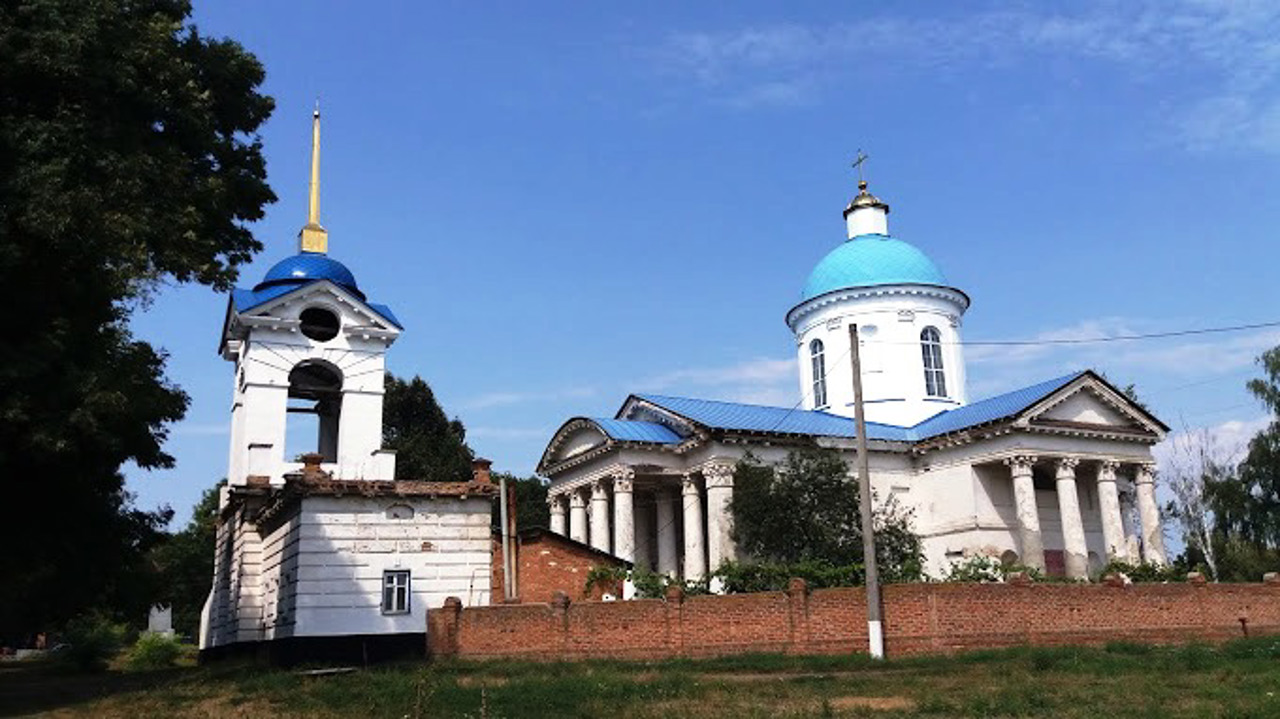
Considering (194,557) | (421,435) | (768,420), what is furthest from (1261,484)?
(194,557)

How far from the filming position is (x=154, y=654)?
128 feet

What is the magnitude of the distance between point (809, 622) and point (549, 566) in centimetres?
1052

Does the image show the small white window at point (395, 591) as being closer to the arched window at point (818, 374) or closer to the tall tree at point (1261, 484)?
the arched window at point (818, 374)

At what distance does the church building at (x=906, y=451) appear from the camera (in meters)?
37.1

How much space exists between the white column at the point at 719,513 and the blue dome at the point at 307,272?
497 inches

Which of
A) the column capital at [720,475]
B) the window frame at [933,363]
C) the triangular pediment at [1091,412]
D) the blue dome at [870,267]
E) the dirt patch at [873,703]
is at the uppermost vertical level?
the blue dome at [870,267]

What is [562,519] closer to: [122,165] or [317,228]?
[317,228]

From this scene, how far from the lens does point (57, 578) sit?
2197cm

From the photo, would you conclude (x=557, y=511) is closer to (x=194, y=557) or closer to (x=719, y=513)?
(x=719, y=513)

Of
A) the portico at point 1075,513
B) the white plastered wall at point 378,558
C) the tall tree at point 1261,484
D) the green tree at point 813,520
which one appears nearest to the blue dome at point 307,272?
the white plastered wall at point 378,558

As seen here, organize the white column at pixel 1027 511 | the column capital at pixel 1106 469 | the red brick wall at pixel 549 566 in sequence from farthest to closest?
the column capital at pixel 1106 469
the white column at pixel 1027 511
the red brick wall at pixel 549 566

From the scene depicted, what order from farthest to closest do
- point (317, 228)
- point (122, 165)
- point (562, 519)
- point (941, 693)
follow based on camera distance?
1. point (562, 519)
2. point (317, 228)
3. point (122, 165)
4. point (941, 693)

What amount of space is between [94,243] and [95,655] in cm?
2583

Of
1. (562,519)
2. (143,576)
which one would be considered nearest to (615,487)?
(562,519)
